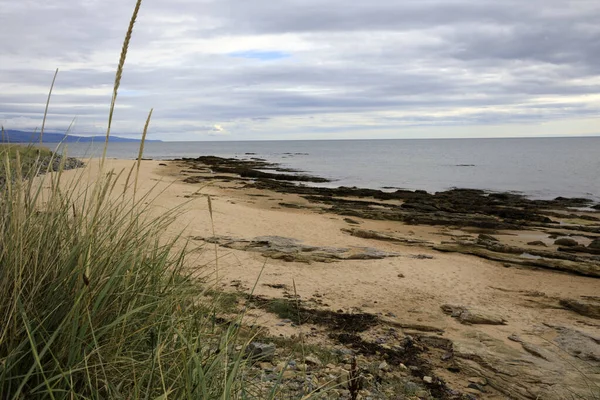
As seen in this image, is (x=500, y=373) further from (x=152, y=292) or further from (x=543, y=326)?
(x=152, y=292)

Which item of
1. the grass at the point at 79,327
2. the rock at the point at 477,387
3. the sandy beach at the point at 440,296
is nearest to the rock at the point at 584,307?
the sandy beach at the point at 440,296

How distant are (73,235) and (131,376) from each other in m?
0.82

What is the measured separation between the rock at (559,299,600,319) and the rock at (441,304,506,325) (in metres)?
2.09

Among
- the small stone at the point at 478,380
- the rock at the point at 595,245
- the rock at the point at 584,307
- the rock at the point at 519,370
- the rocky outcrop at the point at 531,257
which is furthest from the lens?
the rock at the point at 595,245

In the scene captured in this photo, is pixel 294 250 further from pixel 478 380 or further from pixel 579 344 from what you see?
pixel 478 380

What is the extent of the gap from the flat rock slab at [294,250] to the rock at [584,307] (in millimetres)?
3966

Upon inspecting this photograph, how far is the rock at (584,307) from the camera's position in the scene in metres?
8.45

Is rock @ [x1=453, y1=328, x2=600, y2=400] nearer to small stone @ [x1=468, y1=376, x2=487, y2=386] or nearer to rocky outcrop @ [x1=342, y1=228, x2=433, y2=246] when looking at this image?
small stone @ [x1=468, y1=376, x2=487, y2=386]

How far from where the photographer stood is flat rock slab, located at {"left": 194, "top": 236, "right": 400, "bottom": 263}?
1057cm

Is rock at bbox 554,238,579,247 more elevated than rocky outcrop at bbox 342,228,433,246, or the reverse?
rock at bbox 554,238,579,247

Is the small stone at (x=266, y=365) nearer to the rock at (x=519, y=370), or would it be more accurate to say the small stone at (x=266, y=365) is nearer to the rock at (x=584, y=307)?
the rock at (x=519, y=370)

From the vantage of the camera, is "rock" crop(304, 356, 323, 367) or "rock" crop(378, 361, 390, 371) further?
"rock" crop(378, 361, 390, 371)

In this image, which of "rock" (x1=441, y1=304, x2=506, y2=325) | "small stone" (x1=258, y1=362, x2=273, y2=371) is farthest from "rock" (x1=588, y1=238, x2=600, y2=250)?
"small stone" (x1=258, y1=362, x2=273, y2=371)

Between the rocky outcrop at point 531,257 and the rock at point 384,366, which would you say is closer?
the rock at point 384,366
